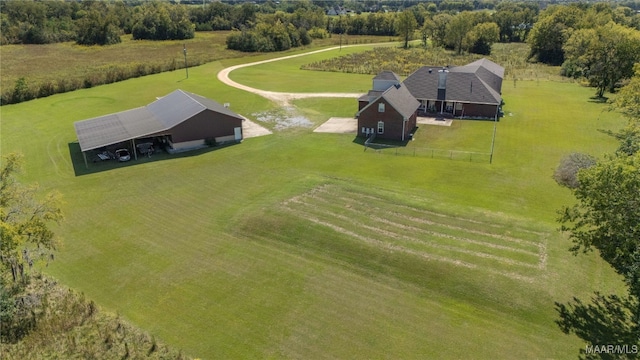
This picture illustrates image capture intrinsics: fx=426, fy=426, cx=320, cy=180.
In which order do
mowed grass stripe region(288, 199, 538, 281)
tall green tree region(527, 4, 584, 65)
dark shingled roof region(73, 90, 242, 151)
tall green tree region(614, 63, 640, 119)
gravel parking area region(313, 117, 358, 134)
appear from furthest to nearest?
tall green tree region(527, 4, 584, 65), gravel parking area region(313, 117, 358, 134), tall green tree region(614, 63, 640, 119), dark shingled roof region(73, 90, 242, 151), mowed grass stripe region(288, 199, 538, 281)

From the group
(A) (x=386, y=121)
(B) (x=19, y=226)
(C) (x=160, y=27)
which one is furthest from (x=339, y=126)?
(C) (x=160, y=27)

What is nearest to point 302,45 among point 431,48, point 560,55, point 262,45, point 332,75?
point 262,45

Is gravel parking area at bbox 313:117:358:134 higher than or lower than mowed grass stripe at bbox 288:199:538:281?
higher

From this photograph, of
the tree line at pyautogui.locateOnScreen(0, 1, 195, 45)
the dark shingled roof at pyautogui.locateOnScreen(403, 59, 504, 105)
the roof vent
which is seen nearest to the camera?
the dark shingled roof at pyautogui.locateOnScreen(403, 59, 504, 105)

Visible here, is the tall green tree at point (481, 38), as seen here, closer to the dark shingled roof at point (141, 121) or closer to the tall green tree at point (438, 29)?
the tall green tree at point (438, 29)

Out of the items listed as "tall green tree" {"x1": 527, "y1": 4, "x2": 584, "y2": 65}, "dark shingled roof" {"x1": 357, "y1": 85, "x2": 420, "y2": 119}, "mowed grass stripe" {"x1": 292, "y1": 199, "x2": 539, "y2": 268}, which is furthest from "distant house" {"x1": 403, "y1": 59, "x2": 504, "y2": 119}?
"tall green tree" {"x1": 527, "y1": 4, "x2": 584, "y2": 65}

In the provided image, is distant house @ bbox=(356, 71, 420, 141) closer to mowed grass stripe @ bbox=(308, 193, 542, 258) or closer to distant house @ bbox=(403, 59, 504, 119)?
distant house @ bbox=(403, 59, 504, 119)

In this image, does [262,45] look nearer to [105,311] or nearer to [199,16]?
[199,16]
